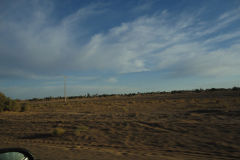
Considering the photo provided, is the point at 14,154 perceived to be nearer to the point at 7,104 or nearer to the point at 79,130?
the point at 79,130

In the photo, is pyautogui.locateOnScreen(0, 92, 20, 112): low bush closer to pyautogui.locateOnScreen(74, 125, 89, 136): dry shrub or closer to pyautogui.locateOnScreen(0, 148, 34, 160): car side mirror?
pyautogui.locateOnScreen(74, 125, 89, 136): dry shrub

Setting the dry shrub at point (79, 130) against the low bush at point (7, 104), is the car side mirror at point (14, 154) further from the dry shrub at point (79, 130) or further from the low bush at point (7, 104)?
the low bush at point (7, 104)

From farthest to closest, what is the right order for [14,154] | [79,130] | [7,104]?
[7,104] → [79,130] → [14,154]

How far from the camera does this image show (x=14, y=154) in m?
2.28

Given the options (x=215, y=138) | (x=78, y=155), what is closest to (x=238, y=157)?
(x=215, y=138)

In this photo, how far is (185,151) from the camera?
735 cm

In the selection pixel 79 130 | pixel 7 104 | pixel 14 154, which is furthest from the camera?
pixel 7 104

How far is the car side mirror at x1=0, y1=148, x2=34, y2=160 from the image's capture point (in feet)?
7.29

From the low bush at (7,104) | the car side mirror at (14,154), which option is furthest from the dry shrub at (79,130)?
the low bush at (7,104)

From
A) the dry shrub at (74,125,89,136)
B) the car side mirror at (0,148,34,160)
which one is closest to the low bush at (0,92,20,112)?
the dry shrub at (74,125,89,136)

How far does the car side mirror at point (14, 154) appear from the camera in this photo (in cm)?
222

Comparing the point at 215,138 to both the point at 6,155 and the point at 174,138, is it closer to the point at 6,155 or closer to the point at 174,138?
the point at 174,138

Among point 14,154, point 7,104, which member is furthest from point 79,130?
point 7,104

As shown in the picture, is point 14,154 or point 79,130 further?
point 79,130
